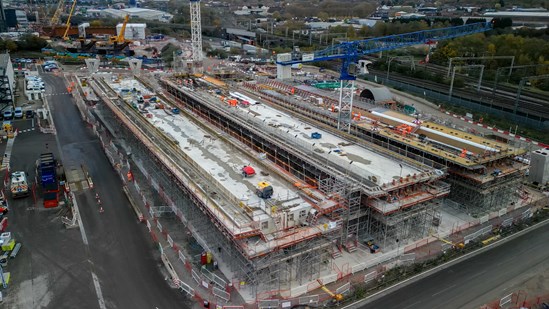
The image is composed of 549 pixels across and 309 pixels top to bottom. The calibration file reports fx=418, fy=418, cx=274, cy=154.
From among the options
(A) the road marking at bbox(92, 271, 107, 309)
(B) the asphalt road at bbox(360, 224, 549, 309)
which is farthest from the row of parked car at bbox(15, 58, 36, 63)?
(B) the asphalt road at bbox(360, 224, 549, 309)

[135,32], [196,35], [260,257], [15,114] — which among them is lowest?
[15,114]

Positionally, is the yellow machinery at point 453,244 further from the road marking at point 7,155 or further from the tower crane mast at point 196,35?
the tower crane mast at point 196,35

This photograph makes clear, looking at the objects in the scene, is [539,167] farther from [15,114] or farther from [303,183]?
[15,114]

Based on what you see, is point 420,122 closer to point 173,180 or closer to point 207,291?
point 173,180

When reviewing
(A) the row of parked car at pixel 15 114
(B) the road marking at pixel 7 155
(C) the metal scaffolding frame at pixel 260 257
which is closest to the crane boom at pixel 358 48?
(C) the metal scaffolding frame at pixel 260 257

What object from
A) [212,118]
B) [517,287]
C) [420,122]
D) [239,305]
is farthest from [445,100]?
[239,305]

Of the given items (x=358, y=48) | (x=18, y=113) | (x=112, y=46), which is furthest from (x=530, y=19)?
(x=18, y=113)
